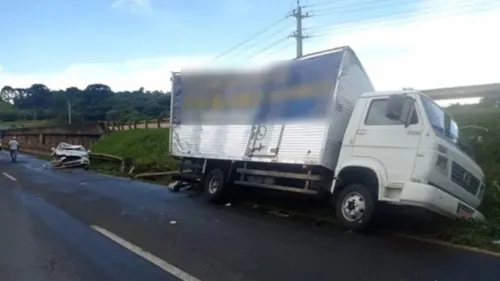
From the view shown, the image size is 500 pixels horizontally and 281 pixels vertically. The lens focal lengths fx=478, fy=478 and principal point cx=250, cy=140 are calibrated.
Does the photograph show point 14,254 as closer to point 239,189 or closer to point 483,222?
point 239,189

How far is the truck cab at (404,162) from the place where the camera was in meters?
7.24

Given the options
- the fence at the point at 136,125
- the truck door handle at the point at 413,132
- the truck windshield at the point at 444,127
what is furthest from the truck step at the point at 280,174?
the fence at the point at 136,125

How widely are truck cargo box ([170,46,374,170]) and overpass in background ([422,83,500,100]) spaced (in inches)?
125

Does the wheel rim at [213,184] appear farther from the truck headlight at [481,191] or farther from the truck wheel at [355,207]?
the truck headlight at [481,191]

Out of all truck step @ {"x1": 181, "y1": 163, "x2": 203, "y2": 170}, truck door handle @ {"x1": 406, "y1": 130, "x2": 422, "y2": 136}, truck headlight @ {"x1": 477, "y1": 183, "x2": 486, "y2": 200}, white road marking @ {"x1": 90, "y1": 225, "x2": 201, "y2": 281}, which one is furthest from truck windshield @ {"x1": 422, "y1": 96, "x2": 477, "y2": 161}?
truck step @ {"x1": 181, "y1": 163, "x2": 203, "y2": 170}

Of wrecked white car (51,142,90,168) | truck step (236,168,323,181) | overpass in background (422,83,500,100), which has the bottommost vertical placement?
wrecked white car (51,142,90,168)

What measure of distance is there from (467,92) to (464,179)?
4.62 meters

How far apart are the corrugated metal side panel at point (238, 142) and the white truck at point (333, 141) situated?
0.02m

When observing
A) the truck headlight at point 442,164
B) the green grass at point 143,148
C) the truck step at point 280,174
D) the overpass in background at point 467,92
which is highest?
the overpass in background at point 467,92

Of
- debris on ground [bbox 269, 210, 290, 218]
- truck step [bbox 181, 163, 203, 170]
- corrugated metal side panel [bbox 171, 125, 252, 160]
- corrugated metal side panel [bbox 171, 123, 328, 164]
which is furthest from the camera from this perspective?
truck step [bbox 181, 163, 203, 170]

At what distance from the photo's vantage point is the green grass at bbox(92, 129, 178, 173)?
20498 mm

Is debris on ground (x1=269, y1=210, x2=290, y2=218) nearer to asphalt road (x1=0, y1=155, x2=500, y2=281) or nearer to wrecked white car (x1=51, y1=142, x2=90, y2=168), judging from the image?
asphalt road (x1=0, y1=155, x2=500, y2=281)

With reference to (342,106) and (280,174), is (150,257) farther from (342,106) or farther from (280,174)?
(342,106)

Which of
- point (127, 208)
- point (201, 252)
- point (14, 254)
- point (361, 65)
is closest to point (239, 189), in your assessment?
point (127, 208)
